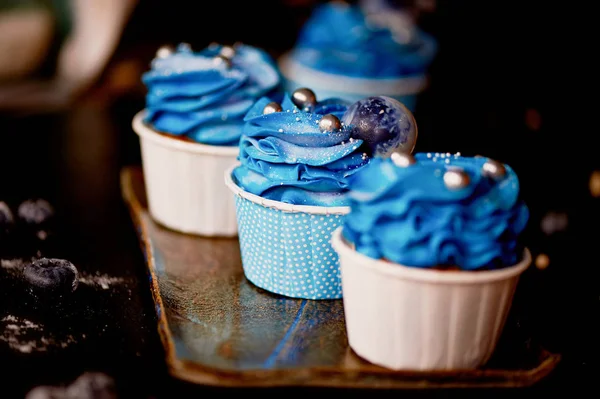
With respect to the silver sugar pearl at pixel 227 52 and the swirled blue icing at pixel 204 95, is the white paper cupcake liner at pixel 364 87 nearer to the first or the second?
the silver sugar pearl at pixel 227 52

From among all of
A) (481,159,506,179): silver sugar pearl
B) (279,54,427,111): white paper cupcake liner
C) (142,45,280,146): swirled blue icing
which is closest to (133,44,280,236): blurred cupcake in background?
(142,45,280,146): swirled blue icing

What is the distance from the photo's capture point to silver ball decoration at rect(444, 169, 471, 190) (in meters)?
1.28

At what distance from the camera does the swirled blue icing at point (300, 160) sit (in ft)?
5.35

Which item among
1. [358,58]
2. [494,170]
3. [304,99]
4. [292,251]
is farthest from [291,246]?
[358,58]

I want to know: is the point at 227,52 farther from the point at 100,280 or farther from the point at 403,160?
the point at 403,160

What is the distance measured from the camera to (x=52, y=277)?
5.53 ft

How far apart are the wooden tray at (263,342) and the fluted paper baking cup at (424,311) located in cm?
3

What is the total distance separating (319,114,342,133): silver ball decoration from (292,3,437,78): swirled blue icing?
5.87ft

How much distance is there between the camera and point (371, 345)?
4.64ft

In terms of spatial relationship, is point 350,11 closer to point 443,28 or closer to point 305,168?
point 443,28

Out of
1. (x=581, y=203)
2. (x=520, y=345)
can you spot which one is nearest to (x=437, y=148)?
(x=581, y=203)

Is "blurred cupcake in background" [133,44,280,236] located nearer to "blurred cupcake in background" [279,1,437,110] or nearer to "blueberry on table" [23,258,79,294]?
"blueberry on table" [23,258,79,294]

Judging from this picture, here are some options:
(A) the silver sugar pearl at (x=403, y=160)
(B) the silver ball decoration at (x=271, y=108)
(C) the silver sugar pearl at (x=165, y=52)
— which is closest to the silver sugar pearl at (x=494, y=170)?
(A) the silver sugar pearl at (x=403, y=160)

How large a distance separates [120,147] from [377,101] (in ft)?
5.01
